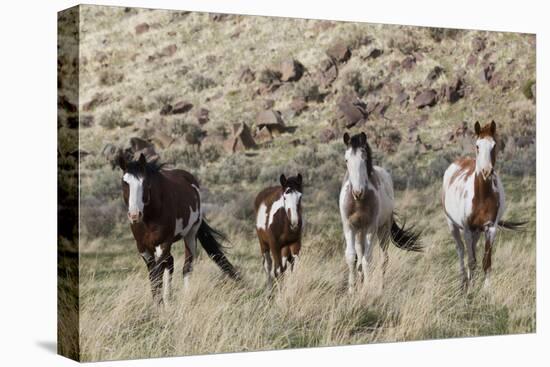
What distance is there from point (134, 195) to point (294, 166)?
6.19ft

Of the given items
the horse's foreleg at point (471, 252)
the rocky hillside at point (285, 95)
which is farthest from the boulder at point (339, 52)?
the horse's foreleg at point (471, 252)

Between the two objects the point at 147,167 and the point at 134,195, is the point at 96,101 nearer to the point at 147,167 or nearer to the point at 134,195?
the point at 147,167

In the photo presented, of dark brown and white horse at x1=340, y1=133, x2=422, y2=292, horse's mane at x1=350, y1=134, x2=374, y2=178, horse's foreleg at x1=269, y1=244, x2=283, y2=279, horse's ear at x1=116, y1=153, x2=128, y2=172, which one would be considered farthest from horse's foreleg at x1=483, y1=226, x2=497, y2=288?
horse's ear at x1=116, y1=153, x2=128, y2=172

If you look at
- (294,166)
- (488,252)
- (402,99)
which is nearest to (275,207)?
(294,166)

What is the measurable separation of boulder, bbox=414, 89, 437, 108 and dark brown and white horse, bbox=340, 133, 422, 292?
0.85m

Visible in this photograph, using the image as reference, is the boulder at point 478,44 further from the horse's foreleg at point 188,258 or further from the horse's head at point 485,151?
the horse's foreleg at point 188,258

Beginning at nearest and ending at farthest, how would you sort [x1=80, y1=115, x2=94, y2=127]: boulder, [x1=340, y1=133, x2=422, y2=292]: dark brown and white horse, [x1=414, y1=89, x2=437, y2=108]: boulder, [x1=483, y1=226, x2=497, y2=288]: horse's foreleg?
[x1=80, y1=115, x2=94, y2=127]: boulder → [x1=340, y1=133, x2=422, y2=292]: dark brown and white horse → [x1=414, y1=89, x2=437, y2=108]: boulder → [x1=483, y1=226, x2=497, y2=288]: horse's foreleg

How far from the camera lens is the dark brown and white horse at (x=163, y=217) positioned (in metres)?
11.7

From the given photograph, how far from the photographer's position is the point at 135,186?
11.7 meters

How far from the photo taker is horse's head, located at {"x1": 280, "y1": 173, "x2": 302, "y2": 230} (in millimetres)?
12516

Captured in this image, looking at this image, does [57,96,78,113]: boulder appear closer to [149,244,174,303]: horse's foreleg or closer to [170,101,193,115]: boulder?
[170,101,193,115]: boulder

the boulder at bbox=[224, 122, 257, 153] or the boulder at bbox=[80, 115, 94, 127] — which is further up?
the boulder at bbox=[80, 115, 94, 127]

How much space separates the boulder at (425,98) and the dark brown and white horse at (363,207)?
33.5 inches

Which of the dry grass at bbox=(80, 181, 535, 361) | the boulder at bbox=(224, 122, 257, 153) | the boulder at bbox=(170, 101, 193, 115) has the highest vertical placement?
the boulder at bbox=(170, 101, 193, 115)
